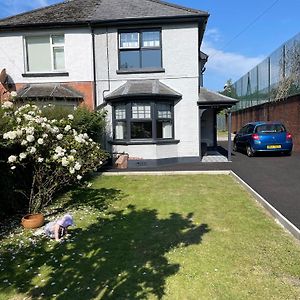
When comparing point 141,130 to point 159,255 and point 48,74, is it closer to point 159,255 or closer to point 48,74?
point 48,74

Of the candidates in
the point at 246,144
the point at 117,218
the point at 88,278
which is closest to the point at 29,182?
the point at 117,218

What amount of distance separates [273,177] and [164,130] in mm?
5246

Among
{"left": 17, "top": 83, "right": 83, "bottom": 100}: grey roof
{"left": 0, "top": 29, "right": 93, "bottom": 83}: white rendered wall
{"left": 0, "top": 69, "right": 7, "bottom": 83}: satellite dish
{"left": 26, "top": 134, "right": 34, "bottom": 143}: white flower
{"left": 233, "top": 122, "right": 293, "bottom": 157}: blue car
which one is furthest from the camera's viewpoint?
{"left": 233, "top": 122, "right": 293, "bottom": 157}: blue car

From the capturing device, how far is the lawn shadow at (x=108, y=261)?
152 inches

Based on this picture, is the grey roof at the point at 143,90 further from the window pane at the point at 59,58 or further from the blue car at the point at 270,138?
the blue car at the point at 270,138

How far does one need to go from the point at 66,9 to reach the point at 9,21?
2846 millimetres

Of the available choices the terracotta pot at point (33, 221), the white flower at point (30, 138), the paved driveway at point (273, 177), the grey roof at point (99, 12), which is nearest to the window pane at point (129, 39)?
the grey roof at point (99, 12)

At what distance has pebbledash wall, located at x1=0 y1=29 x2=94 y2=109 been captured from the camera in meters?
14.5

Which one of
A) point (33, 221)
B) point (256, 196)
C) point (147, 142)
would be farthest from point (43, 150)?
Answer: point (147, 142)

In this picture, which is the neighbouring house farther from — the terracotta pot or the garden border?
the terracotta pot

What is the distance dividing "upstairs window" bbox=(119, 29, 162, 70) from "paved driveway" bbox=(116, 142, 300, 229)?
16.1ft

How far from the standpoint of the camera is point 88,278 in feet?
13.5

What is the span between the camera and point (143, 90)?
1332cm

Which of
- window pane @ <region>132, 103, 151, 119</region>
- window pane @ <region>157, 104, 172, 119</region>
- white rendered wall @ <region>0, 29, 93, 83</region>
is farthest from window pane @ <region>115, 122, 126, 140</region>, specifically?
white rendered wall @ <region>0, 29, 93, 83</region>
